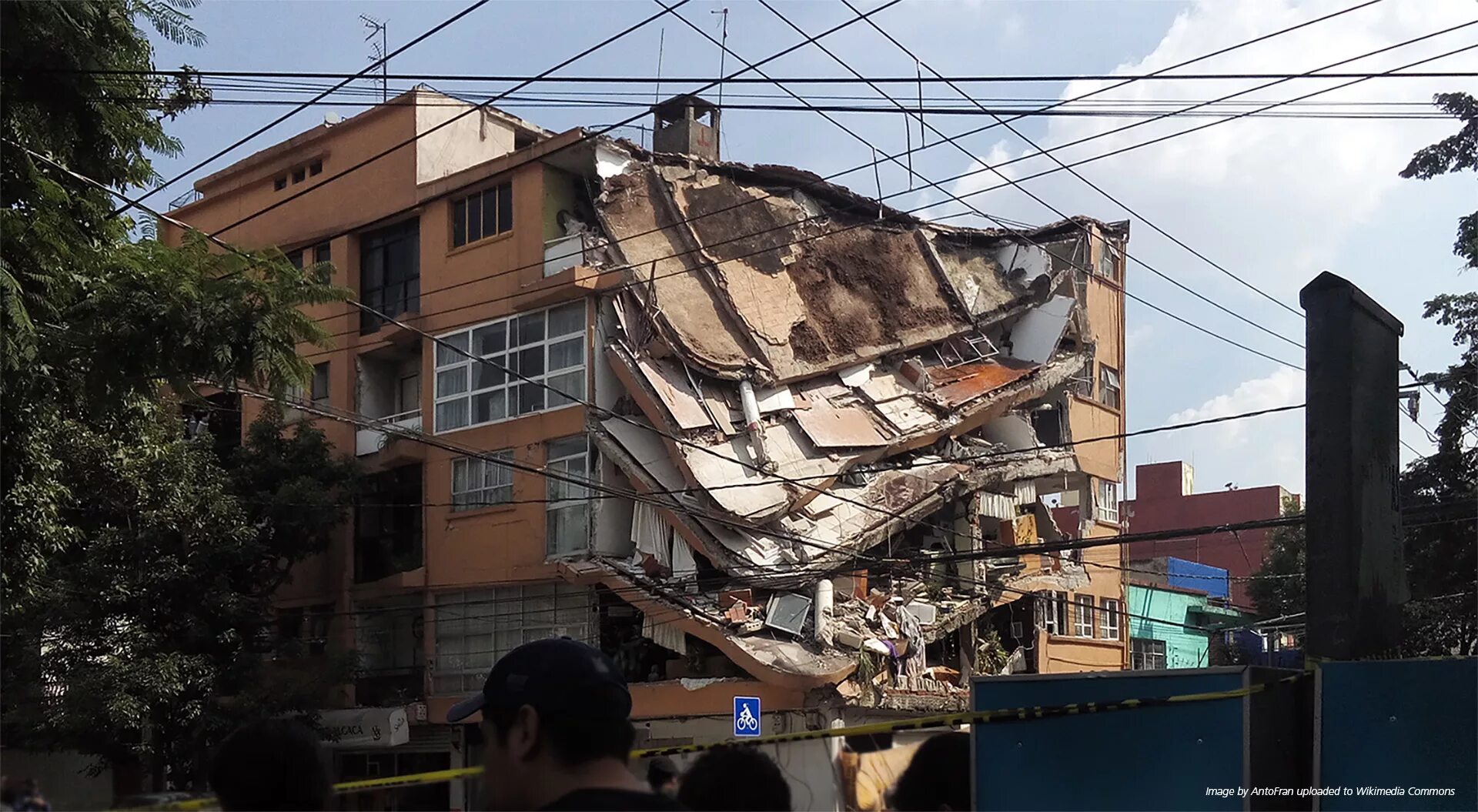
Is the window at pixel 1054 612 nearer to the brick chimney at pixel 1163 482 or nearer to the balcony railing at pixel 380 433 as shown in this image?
the balcony railing at pixel 380 433

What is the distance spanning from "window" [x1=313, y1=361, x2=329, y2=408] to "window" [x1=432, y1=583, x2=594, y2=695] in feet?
17.5

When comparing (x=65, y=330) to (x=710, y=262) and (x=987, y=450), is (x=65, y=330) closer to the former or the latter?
(x=710, y=262)

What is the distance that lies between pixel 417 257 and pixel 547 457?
554 cm

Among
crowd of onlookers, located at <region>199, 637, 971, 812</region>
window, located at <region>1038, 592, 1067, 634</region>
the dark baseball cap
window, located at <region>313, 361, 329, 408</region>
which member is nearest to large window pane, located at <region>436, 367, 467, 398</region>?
window, located at <region>313, 361, 329, 408</region>

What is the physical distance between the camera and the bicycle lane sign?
1786 centimetres

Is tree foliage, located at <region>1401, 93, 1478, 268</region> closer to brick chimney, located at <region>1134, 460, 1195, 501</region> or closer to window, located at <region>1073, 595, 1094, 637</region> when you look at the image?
window, located at <region>1073, 595, 1094, 637</region>

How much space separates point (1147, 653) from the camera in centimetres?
3503

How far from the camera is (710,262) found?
25.2 meters

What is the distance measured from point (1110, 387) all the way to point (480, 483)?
15260 mm

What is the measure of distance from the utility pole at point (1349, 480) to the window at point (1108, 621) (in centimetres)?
2483

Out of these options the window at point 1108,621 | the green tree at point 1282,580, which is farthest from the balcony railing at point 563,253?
the green tree at point 1282,580

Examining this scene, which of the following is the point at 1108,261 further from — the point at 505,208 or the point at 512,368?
the point at 512,368

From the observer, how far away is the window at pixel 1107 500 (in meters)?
31.3

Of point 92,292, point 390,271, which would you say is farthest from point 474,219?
point 92,292
